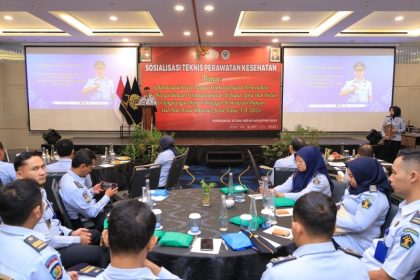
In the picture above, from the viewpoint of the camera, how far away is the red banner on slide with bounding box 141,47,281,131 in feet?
27.4

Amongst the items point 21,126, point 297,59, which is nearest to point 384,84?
point 297,59

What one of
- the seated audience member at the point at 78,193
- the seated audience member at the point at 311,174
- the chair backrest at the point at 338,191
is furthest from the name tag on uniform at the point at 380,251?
the seated audience member at the point at 78,193

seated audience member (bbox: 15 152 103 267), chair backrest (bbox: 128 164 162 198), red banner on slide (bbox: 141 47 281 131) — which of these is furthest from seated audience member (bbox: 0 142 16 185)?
red banner on slide (bbox: 141 47 281 131)

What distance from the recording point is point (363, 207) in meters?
2.11

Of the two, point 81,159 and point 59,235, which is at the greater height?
point 81,159

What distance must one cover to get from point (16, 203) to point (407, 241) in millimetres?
1883

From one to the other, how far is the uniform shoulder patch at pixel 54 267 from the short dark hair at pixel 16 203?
24 centimetres

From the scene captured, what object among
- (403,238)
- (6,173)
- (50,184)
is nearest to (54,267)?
(403,238)

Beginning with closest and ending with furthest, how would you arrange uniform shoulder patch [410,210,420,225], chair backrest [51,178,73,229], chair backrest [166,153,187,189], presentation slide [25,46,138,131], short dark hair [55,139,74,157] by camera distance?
uniform shoulder patch [410,210,420,225], chair backrest [51,178,73,229], short dark hair [55,139,74,157], chair backrest [166,153,187,189], presentation slide [25,46,138,131]

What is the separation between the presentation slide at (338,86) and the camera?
8352 mm

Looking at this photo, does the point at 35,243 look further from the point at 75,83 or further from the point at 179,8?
the point at 75,83

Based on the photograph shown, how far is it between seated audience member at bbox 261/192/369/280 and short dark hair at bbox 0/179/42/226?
1153mm

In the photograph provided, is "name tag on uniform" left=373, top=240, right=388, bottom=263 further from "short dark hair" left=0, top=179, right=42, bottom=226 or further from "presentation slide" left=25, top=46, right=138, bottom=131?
"presentation slide" left=25, top=46, right=138, bottom=131

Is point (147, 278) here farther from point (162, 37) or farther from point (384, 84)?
point (384, 84)
